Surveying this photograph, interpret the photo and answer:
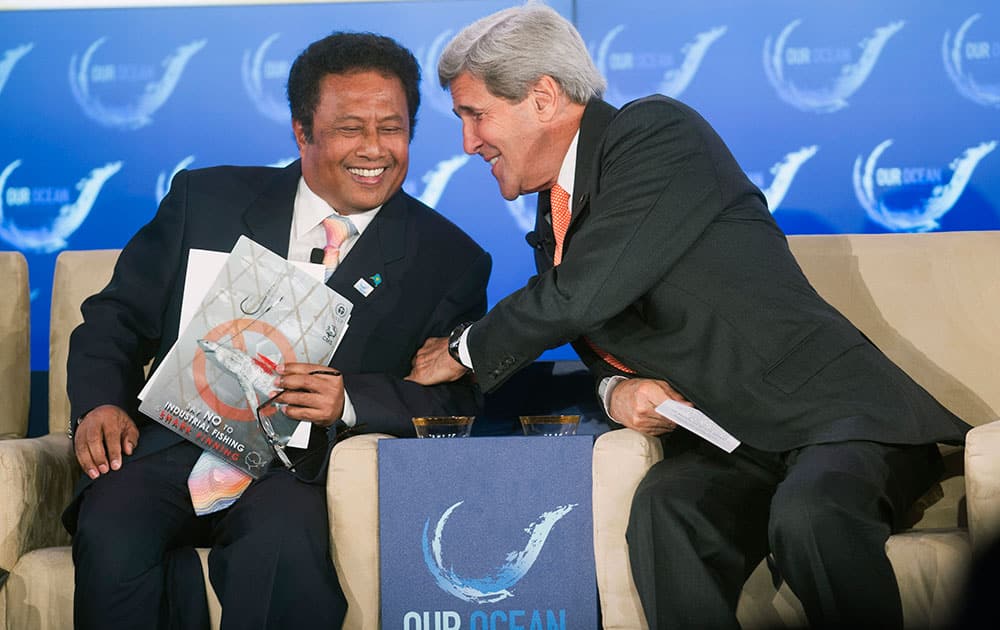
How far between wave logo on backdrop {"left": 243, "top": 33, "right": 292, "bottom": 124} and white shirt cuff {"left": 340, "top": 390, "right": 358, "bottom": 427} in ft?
5.29

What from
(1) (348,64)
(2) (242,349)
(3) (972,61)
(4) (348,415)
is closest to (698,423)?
(4) (348,415)

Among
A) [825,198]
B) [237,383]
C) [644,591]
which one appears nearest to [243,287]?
[237,383]

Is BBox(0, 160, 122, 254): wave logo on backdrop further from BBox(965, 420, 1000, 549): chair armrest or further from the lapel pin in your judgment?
BBox(965, 420, 1000, 549): chair armrest

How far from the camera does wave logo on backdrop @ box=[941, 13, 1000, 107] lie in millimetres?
3842

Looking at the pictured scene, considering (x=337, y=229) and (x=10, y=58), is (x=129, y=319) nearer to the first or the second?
(x=337, y=229)

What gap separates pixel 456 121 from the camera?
12.9 ft

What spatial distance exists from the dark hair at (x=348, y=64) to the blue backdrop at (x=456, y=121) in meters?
1.01

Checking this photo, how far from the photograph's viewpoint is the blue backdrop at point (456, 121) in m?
3.84

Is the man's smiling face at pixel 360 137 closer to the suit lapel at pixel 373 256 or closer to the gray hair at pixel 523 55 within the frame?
the suit lapel at pixel 373 256

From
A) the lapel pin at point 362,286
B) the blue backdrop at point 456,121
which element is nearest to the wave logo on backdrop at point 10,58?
the blue backdrop at point 456,121

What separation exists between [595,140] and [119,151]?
200 cm

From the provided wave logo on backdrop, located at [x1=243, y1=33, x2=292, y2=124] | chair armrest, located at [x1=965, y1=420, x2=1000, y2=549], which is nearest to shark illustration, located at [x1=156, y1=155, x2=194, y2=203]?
wave logo on backdrop, located at [x1=243, y1=33, x2=292, y2=124]

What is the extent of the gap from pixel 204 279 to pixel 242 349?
20 cm

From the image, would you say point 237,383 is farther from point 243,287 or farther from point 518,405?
point 518,405
